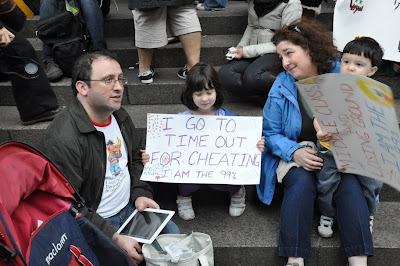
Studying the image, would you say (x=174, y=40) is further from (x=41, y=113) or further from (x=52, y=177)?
(x=52, y=177)

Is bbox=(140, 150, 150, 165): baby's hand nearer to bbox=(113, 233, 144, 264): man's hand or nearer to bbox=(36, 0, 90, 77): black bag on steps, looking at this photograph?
bbox=(113, 233, 144, 264): man's hand

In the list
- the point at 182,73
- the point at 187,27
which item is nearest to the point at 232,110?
the point at 182,73

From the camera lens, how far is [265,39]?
3.41 m

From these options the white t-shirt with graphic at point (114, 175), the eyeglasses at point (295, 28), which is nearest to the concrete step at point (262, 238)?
the white t-shirt with graphic at point (114, 175)

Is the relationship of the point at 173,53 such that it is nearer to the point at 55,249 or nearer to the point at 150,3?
the point at 150,3

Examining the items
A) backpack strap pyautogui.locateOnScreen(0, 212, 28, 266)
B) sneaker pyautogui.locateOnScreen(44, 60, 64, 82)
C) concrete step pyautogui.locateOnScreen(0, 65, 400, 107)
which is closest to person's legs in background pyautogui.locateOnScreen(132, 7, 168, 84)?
concrete step pyautogui.locateOnScreen(0, 65, 400, 107)

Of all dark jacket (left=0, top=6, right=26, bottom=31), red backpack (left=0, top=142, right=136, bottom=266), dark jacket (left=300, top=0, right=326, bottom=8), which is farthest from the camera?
dark jacket (left=300, top=0, right=326, bottom=8)

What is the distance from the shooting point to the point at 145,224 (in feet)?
7.47

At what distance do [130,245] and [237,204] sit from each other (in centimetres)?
84

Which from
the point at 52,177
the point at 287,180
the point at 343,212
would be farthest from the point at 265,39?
the point at 52,177

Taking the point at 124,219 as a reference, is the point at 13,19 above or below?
above

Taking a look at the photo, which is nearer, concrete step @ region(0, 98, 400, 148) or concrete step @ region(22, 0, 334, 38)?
concrete step @ region(0, 98, 400, 148)

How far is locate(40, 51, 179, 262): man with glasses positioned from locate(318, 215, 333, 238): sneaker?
854 mm

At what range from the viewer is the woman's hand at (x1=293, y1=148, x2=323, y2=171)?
240 cm
